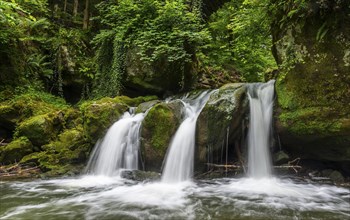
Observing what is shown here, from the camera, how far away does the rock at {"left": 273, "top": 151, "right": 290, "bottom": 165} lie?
24.7 ft

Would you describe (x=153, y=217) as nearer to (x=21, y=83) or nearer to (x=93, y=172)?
(x=93, y=172)

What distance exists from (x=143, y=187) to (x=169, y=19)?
6.86m

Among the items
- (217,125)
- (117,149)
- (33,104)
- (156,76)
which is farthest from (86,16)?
(217,125)

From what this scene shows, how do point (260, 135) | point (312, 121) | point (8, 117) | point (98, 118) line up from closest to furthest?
point (312, 121)
point (260, 135)
point (98, 118)
point (8, 117)

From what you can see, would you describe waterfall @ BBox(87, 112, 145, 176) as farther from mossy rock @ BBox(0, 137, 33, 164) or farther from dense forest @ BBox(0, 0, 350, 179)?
mossy rock @ BBox(0, 137, 33, 164)

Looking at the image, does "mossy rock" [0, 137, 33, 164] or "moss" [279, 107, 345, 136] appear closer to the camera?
"moss" [279, 107, 345, 136]

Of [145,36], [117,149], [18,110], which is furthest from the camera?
[145,36]

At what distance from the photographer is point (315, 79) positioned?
684cm

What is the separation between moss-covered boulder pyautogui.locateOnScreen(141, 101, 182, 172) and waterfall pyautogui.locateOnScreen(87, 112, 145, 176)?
0.41 metres

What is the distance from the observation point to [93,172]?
839 centimetres

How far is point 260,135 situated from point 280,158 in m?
0.73

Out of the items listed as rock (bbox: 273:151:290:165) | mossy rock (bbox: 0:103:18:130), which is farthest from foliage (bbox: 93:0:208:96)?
rock (bbox: 273:151:290:165)

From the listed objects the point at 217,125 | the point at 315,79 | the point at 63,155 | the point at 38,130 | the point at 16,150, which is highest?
the point at 315,79

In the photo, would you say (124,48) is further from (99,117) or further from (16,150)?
(16,150)
